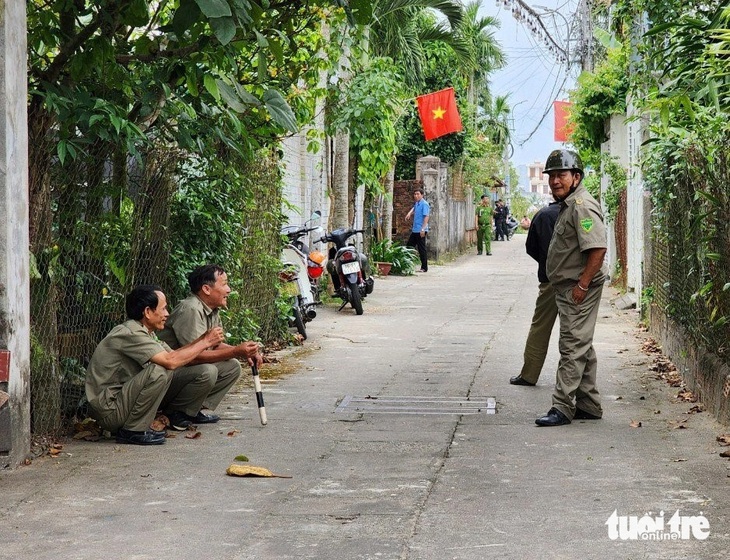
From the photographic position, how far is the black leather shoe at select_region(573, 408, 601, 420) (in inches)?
330

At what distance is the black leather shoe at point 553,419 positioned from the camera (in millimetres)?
8102

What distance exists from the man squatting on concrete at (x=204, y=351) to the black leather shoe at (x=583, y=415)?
2.39m

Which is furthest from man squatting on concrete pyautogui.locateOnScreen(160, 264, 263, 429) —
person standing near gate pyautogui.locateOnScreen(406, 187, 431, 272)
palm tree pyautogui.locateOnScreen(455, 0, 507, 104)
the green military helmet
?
palm tree pyautogui.locateOnScreen(455, 0, 507, 104)

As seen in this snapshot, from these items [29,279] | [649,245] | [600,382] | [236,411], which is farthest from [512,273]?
[29,279]

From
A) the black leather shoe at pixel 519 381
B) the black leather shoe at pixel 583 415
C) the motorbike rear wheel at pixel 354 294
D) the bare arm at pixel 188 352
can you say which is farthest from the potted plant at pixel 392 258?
the bare arm at pixel 188 352

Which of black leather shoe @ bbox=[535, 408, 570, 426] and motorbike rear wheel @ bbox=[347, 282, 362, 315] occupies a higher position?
motorbike rear wheel @ bbox=[347, 282, 362, 315]

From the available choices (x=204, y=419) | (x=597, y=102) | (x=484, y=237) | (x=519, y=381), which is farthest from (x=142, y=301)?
(x=484, y=237)

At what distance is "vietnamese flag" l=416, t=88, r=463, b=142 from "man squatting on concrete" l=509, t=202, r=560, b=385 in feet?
58.9

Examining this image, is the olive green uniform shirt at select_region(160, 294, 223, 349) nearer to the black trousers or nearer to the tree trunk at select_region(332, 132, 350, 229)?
the tree trunk at select_region(332, 132, 350, 229)

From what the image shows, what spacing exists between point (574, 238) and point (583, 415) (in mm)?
1321

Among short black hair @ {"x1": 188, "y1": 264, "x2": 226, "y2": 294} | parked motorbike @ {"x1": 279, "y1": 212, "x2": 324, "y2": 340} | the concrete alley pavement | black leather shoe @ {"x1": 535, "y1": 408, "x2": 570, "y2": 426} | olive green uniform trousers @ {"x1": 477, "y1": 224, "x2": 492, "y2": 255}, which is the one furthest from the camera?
olive green uniform trousers @ {"x1": 477, "y1": 224, "x2": 492, "y2": 255}

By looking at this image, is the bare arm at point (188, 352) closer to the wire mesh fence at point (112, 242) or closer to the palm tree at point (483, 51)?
the wire mesh fence at point (112, 242)

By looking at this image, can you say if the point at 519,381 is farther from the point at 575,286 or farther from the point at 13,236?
the point at 13,236

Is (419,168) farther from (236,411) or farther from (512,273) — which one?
(236,411)
